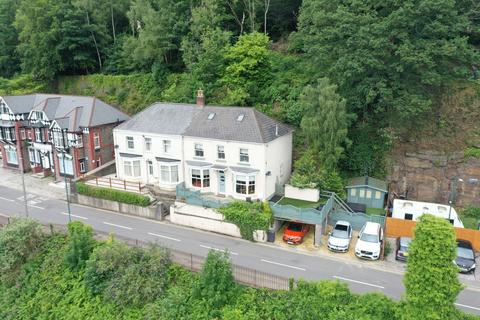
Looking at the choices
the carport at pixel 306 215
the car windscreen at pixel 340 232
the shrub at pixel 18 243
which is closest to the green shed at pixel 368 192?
the carport at pixel 306 215

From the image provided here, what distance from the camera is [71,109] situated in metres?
40.1

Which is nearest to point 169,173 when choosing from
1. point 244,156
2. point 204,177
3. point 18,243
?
point 204,177

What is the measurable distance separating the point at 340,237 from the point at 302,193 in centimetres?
531

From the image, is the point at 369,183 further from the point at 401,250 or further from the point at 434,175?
the point at 401,250

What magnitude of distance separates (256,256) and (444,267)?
482 inches

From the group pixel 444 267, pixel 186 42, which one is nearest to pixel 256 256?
pixel 444 267

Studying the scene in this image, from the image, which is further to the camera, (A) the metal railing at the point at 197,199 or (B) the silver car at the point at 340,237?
(A) the metal railing at the point at 197,199

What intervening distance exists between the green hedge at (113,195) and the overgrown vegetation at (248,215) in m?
7.20

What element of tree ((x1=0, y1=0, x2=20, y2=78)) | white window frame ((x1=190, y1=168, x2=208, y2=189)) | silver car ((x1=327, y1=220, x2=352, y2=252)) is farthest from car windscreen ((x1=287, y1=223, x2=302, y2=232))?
tree ((x1=0, y1=0, x2=20, y2=78))

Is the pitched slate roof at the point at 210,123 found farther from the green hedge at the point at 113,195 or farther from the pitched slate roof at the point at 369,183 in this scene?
the pitched slate roof at the point at 369,183

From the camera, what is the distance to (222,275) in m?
20.0

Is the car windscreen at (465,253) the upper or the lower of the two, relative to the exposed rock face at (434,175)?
lower

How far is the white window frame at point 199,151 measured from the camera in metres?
31.9

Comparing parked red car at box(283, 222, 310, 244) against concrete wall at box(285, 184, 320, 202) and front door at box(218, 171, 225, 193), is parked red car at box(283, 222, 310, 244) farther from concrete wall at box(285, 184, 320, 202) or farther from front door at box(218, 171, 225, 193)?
front door at box(218, 171, 225, 193)
